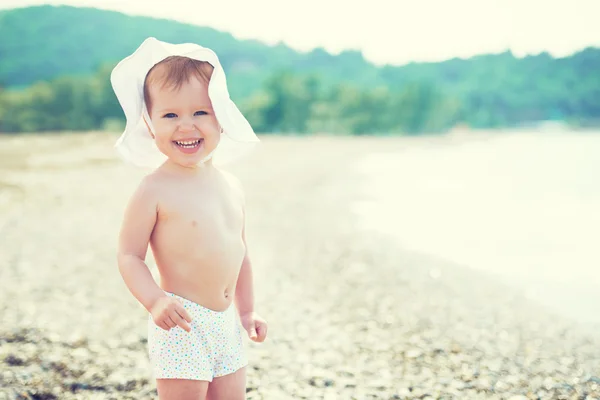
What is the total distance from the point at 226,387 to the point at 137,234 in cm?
69

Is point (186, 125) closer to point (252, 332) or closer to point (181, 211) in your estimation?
point (181, 211)

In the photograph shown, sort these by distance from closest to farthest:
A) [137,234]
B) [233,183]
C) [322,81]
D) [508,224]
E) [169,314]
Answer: [169,314]
[137,234]
[233,183]
[508,224]
[322,81]

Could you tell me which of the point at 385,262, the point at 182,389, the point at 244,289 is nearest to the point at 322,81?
the point at 385,262

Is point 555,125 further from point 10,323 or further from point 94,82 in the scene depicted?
point 10,323

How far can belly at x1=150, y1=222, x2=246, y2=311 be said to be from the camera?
206 centimetres

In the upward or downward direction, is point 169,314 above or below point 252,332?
above

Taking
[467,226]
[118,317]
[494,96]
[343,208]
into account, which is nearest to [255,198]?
[343,208]

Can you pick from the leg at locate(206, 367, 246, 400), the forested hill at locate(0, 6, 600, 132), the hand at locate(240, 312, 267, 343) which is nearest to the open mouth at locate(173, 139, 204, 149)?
the hand at locate(240, 312, 267, 343)

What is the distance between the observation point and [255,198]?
11.8 m

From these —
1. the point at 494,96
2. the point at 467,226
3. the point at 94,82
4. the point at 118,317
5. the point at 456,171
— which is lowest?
the point at 118,317

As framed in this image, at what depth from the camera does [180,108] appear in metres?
2.04

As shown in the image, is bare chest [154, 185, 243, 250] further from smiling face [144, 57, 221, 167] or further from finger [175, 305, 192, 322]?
finger [175, 305, 192, 322]

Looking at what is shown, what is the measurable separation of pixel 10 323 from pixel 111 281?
1.40m

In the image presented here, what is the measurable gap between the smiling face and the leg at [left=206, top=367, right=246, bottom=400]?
832 millimetres
